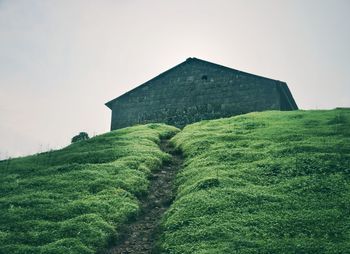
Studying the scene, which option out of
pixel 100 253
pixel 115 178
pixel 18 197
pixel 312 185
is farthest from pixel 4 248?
pixel 312 185

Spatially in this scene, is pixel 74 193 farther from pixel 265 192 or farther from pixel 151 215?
pixel 265 192

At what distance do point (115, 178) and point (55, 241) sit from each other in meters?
6.36

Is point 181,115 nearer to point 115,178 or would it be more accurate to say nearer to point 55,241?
point 115,178

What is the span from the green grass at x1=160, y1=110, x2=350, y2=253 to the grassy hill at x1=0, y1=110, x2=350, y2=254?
4 centimetres

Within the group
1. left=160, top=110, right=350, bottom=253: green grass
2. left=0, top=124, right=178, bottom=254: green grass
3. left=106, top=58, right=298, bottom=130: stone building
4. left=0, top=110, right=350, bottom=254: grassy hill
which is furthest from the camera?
left=106, top=58, right=298, bottom=130: stone building

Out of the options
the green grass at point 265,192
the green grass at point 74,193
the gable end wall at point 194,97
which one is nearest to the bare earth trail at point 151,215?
the green grass at point 74,193

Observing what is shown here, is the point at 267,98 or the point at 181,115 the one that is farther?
the point at 181,115

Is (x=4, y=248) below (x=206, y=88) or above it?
below

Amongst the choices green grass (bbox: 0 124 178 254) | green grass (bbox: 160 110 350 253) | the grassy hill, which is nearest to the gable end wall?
the grassy hill

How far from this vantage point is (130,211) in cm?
1698

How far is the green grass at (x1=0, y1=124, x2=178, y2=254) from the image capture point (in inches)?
572

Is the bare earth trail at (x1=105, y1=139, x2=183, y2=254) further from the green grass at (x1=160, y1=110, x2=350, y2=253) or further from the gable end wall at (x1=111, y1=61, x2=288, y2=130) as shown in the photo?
the gable end wall at (x1=111, y1=61, x2=288, y2=130)

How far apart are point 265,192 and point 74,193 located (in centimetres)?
863

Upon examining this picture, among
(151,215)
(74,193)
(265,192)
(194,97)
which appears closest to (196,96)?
(194,97)
